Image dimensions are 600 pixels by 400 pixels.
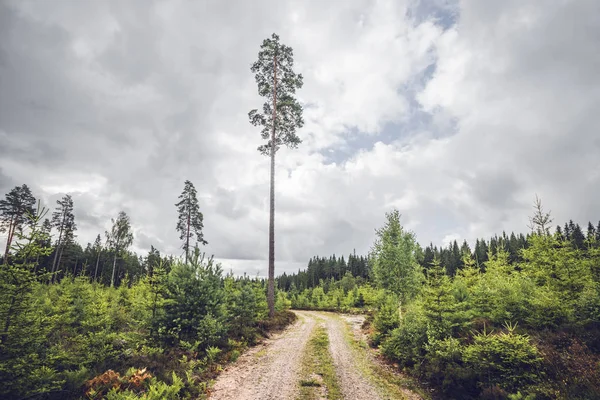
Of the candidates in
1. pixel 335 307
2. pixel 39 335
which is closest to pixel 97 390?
pixel 39 335

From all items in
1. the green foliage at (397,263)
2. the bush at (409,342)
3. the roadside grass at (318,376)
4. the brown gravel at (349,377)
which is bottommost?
the brown gravel at (349,377)

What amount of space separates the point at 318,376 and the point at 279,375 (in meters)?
1.56

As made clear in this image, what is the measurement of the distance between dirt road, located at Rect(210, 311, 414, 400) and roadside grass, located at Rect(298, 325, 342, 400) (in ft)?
0.66

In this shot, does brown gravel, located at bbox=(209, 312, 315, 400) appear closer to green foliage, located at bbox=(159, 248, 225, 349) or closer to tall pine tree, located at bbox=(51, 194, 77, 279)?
green foliage, located at bbox=(159, 248, 225, 349)

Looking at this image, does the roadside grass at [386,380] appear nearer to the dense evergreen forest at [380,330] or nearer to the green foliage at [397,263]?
the dense evergreen forest at [380,330]

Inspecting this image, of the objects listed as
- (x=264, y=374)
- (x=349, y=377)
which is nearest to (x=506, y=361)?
(x=349, y=377)

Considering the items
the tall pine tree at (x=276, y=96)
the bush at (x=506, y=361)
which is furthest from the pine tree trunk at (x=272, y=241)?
the bush at (x=506, y=361)

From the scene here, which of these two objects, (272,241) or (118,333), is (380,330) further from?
(118,333)

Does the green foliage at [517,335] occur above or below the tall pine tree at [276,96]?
below

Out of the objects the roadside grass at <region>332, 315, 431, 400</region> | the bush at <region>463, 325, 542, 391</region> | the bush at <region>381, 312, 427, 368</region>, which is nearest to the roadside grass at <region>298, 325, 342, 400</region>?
the roadside grass at <region>332, 315, 431, 400</region>

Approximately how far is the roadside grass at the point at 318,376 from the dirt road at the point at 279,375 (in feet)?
0.66

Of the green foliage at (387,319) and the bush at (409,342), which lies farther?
the green foliage at (387,319)

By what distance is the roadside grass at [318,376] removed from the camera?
9203 millimetres

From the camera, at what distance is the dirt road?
9.30 m
